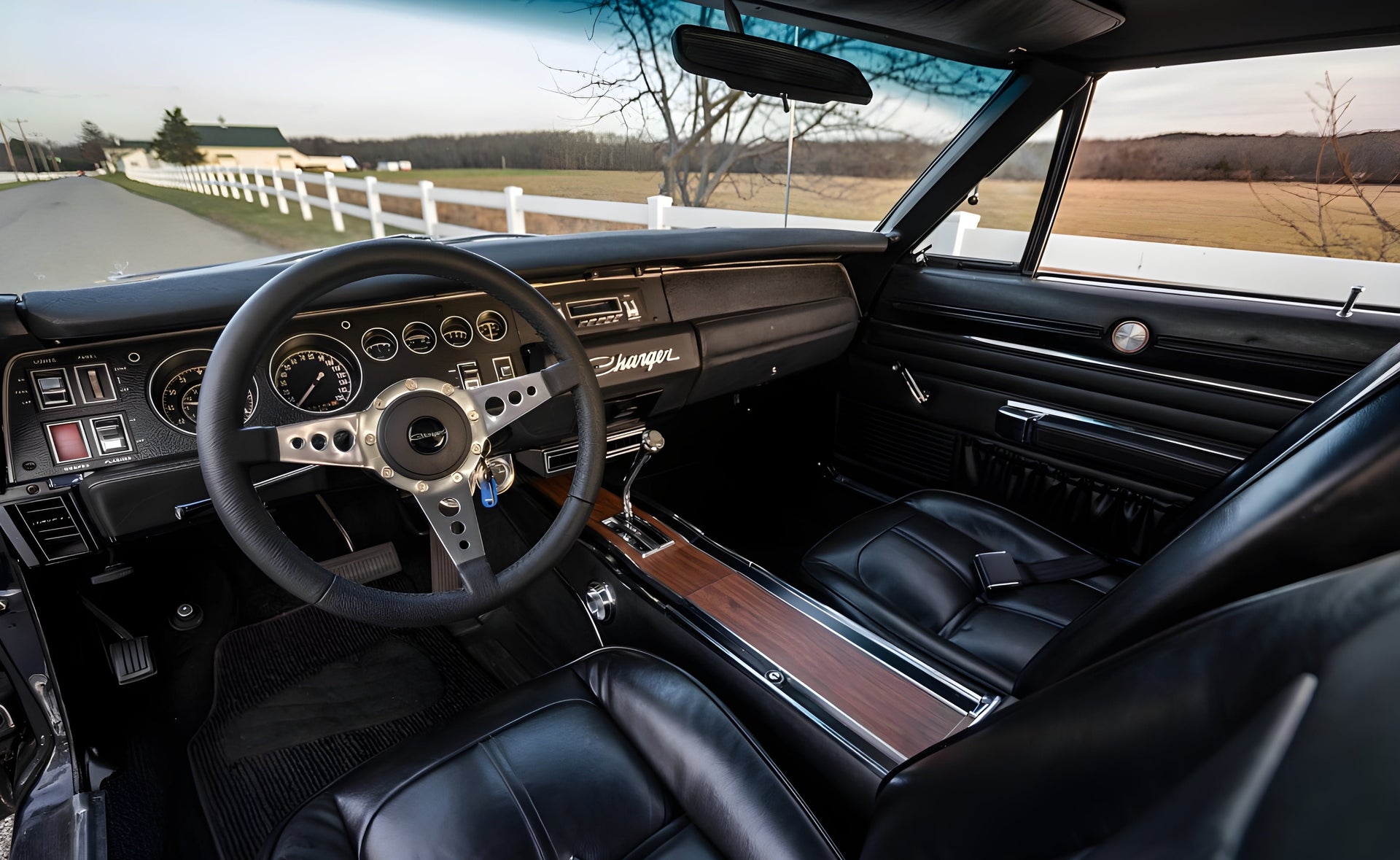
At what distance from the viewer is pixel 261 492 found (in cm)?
132

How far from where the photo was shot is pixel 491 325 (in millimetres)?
1543

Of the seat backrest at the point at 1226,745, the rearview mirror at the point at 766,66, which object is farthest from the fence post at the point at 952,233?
the seat backrest at the point at 1226,745

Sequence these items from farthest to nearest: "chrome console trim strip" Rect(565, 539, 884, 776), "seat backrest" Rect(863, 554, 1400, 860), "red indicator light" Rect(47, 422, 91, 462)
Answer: "red indicator light" Rect(47, 422, 91, 462)
"chrome console trim strip" Rect(565, 539, 884, 776)
"seat backrest" Rect(863, 554, 1400, 860)

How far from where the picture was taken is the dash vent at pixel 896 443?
A: 7.93ft

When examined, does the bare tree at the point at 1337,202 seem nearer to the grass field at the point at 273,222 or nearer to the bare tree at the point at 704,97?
the bare tree at the point at 704,97

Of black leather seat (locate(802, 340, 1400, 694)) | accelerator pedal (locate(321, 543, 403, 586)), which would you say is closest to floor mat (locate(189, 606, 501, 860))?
accelerator pedal (locate(321, 543, 403, 586))

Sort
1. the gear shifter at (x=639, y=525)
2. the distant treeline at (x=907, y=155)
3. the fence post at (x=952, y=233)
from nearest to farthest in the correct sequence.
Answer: the gear shifter at (x=639, y=525) < the distant treeline at (x=907, y=155) < the fence post at (x=952, y=233)

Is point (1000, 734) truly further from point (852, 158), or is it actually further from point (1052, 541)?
point (852, 158)

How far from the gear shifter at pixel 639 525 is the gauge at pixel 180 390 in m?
0.81

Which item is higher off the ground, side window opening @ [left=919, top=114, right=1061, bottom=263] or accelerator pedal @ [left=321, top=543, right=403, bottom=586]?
side window opening @ [left=919, top=114, right=1061, bottom=263]

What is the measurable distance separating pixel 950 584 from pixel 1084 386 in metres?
0.87

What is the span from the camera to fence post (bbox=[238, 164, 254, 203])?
1470 mm

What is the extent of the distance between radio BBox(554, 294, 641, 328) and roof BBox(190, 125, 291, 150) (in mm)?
739

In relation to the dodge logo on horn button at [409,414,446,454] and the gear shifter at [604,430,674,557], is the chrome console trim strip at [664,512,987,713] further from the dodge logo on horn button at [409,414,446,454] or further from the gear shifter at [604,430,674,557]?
the dodge logo on horn button at [409,414,446,454]
